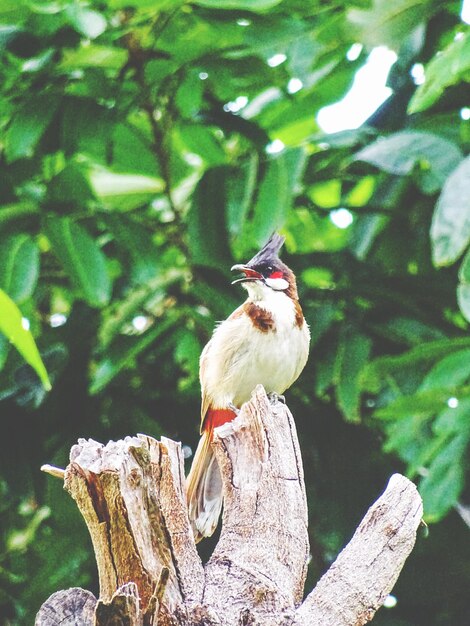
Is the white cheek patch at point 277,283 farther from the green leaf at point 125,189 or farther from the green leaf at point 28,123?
the green leaf at point 28,123

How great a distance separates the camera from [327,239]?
485 cm

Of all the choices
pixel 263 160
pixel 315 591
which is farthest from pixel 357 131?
pixel 315 591

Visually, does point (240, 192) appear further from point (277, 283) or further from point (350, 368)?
point (350, 368)

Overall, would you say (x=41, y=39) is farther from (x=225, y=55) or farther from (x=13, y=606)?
(x=13, y=606)

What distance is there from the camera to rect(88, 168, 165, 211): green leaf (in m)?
4.35

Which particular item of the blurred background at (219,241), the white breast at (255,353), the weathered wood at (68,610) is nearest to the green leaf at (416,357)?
the blurred background at (219,241)

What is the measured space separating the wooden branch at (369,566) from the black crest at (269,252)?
1.50 metres

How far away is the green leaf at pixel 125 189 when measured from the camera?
435cm

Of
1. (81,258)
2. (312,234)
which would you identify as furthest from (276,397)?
(312,234)

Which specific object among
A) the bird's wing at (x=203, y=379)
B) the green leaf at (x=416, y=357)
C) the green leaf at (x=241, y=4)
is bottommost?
the bird's wing at (x=203, y=379)

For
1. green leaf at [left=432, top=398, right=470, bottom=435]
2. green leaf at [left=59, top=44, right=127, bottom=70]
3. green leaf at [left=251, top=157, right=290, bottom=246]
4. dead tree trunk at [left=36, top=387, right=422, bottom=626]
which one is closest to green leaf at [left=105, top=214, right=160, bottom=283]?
green leaf at [left=251, top=157, right=290, bottom=246]

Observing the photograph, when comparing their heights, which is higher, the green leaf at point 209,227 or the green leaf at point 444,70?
the green leaf at point 444,70

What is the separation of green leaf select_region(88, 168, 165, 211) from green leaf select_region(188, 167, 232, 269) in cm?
33

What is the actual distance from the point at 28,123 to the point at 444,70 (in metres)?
1.42
